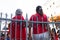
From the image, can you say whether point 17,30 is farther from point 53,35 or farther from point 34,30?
point 53,35

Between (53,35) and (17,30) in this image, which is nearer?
(17,30)

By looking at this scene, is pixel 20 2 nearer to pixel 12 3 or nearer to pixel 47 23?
pixel 12 3

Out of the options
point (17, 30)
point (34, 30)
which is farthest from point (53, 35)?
point (17, 30)

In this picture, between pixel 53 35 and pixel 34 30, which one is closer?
pixel 34 30

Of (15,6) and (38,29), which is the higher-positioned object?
(15,6)

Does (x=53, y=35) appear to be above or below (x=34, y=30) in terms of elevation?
below

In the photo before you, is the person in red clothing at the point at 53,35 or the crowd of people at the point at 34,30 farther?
the person in red clothing at the point at 53,35

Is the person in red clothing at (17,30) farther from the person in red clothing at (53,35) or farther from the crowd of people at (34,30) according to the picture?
the person in red clothing at (53,35)

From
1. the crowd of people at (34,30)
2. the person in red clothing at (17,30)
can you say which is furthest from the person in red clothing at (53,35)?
the person in red clothing at (17,30)

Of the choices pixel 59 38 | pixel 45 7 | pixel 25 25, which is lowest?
pixel 59 38

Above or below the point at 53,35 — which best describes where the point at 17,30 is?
above

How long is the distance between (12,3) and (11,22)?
17.1ft

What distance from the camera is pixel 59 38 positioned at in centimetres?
544

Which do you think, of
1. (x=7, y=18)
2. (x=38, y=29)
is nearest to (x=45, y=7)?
(x=38, y=29)
